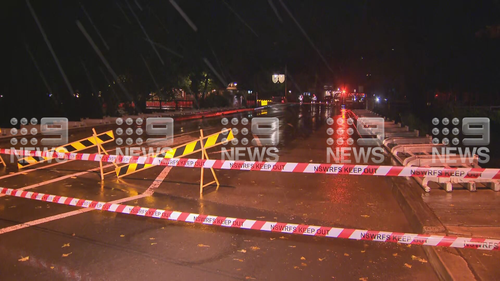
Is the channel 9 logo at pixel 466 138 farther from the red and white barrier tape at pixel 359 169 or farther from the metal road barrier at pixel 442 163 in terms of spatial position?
the red and white barrier tape at pixel 359 169

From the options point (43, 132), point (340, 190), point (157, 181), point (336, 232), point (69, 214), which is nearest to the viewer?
point (336, 232)

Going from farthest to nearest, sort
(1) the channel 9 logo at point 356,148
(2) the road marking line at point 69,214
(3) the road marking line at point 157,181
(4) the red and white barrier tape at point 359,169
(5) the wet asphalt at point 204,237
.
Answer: (1) the channel 9 logo at point 356,148 < (3) the road marking line at point 157,181 < (2) the road marking line at point 69,214 < (4) the red and white barrier tape at point 359,169 < (5) the wet asphalt at point 204,237

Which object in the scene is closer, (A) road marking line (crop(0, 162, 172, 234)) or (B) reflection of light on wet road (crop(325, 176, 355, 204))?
(A) road marking line (crop(0, 162, 172, 234))

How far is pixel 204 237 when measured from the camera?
547cm

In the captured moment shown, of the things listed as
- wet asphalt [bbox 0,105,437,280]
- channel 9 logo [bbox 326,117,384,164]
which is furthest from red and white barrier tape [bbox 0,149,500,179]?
channel 9 logo [bbox 326,117,384,164]

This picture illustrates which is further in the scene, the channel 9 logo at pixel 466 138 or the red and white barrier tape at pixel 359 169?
the channel 9 logo at pixel 466 138

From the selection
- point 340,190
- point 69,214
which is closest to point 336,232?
point 340,190

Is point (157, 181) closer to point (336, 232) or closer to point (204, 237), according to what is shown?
point (204, 237)

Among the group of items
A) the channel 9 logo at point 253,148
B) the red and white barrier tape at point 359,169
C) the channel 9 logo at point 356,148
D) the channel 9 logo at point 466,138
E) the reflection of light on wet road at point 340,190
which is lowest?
the reflection of light on wet road at point 340,190

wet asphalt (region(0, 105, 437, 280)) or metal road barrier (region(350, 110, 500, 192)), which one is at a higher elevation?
metal road barrier (region(350, 110, 500, 192))

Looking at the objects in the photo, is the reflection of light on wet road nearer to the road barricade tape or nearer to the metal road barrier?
the metal road barrier

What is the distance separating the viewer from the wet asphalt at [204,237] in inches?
176

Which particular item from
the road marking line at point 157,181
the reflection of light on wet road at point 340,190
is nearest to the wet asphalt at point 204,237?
the reflection of light on wet road at point 340,190

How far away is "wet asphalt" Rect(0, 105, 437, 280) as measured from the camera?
14.6 feet
